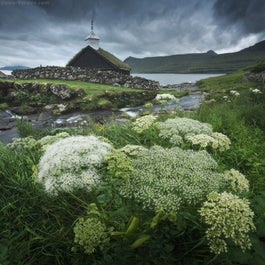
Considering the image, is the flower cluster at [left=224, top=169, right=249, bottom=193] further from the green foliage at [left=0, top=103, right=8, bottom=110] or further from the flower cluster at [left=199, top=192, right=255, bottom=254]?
the green foliage at [left=0, top=103, right=8, bottom=110]

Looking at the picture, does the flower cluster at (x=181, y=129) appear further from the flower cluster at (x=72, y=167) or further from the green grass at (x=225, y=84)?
the green grass at (x=225, y=84)

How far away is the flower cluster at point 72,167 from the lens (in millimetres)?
2672

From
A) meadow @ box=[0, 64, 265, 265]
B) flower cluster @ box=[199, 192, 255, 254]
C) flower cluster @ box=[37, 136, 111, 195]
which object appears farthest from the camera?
flower cluster @ box=[37, 136, 111, 195]

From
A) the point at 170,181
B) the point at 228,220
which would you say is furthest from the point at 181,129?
the point at 228,220

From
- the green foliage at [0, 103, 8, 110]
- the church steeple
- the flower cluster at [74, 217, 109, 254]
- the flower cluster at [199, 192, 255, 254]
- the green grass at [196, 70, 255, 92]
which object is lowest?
the green foliage at [0, 103, 8, 110]

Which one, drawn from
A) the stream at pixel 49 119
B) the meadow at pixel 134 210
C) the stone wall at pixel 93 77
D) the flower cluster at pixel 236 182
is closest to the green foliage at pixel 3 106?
the stream at pixel 49 119

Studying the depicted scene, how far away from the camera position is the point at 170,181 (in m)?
2.39

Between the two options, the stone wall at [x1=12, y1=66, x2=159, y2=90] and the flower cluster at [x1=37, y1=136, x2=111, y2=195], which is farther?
the stone wall at [x1=12, y1=66, x2=159, y2=90]

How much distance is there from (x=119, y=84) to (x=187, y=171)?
3268 centimetres

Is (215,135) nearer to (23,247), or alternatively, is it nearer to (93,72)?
(23,247)

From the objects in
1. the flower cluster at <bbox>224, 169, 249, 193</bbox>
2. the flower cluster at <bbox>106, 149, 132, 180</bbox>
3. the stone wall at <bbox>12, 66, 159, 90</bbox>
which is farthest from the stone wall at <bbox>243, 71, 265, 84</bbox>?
the flower cluster at <bbox>106, 149, 132, 180</bbox>

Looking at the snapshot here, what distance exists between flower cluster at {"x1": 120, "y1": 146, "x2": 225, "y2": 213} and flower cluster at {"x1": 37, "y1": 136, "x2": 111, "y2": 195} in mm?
425

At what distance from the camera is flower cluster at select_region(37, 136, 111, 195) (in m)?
2.67

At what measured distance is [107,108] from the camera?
22250 millimetres
